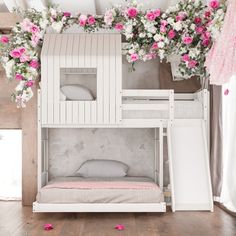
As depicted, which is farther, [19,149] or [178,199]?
[19,149]

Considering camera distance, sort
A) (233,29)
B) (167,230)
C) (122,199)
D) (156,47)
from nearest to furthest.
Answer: (233,29) < (167,230) < (122,199) < (156,47)

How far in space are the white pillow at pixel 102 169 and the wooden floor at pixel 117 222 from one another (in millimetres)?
772

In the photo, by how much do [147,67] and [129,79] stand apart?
0.30m

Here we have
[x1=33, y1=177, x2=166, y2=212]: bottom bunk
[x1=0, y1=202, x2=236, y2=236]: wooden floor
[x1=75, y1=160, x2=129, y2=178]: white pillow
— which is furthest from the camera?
[x1=75, y1=160, x2=129, y2=178]: white pillow

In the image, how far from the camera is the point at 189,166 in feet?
18.9

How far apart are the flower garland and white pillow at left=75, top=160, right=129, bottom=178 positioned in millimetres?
1207

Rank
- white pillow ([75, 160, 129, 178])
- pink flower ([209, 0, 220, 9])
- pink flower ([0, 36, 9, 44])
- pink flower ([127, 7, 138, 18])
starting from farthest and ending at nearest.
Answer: white pillow ([75, 160, 129, 178]) → pink flower ([0, 36, 9, 44]) → pink flower ([127, 7, 138, 18]) → pink flower ([209, 0, 220, 9])

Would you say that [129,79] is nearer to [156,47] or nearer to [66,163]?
[156,47]

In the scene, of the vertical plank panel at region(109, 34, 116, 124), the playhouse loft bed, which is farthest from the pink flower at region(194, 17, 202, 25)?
the vertical plank panel at region(109, 34, 116, 124)

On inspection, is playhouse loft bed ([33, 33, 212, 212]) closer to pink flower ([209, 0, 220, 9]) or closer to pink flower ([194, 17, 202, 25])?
pink flower ([194, 17, 202, 25])

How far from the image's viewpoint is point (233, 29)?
3.92 metres

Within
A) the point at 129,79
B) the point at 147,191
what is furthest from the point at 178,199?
the point at 129,79

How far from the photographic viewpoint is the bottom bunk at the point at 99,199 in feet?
17.3

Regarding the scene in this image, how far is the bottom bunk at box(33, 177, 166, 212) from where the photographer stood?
5262mm
